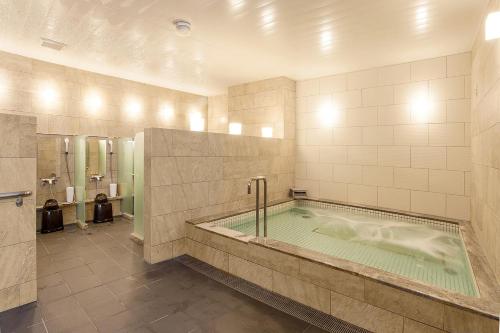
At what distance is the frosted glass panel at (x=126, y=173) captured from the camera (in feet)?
17.6

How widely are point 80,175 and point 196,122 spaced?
9.20 ft

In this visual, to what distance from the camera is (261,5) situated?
2832 millimetres

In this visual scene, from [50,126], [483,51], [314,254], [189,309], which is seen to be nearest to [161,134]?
[189,309]

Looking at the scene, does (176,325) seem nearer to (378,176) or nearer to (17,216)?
(17,216)

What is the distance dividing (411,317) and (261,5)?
3071 mm

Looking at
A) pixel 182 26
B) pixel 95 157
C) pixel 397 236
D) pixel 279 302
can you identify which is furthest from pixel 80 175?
pixel 397 236

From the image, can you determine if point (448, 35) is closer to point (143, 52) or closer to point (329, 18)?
point (329, 18)

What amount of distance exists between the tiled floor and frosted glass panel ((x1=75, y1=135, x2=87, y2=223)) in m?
1.43

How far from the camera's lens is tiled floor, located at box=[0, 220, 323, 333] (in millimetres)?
2051


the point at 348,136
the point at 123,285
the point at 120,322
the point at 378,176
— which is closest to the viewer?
the point at 120,322

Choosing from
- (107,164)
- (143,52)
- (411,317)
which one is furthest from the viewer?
(107,164)

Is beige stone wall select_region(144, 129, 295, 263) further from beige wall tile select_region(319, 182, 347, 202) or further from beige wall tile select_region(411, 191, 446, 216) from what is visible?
beige wall tile select_region(411, 191, 446, 216)

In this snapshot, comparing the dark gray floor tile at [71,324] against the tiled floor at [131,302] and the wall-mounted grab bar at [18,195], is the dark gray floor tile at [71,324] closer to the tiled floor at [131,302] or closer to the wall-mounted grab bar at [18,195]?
the tiled floor at [131,302]

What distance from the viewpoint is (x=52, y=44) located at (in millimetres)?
3832
